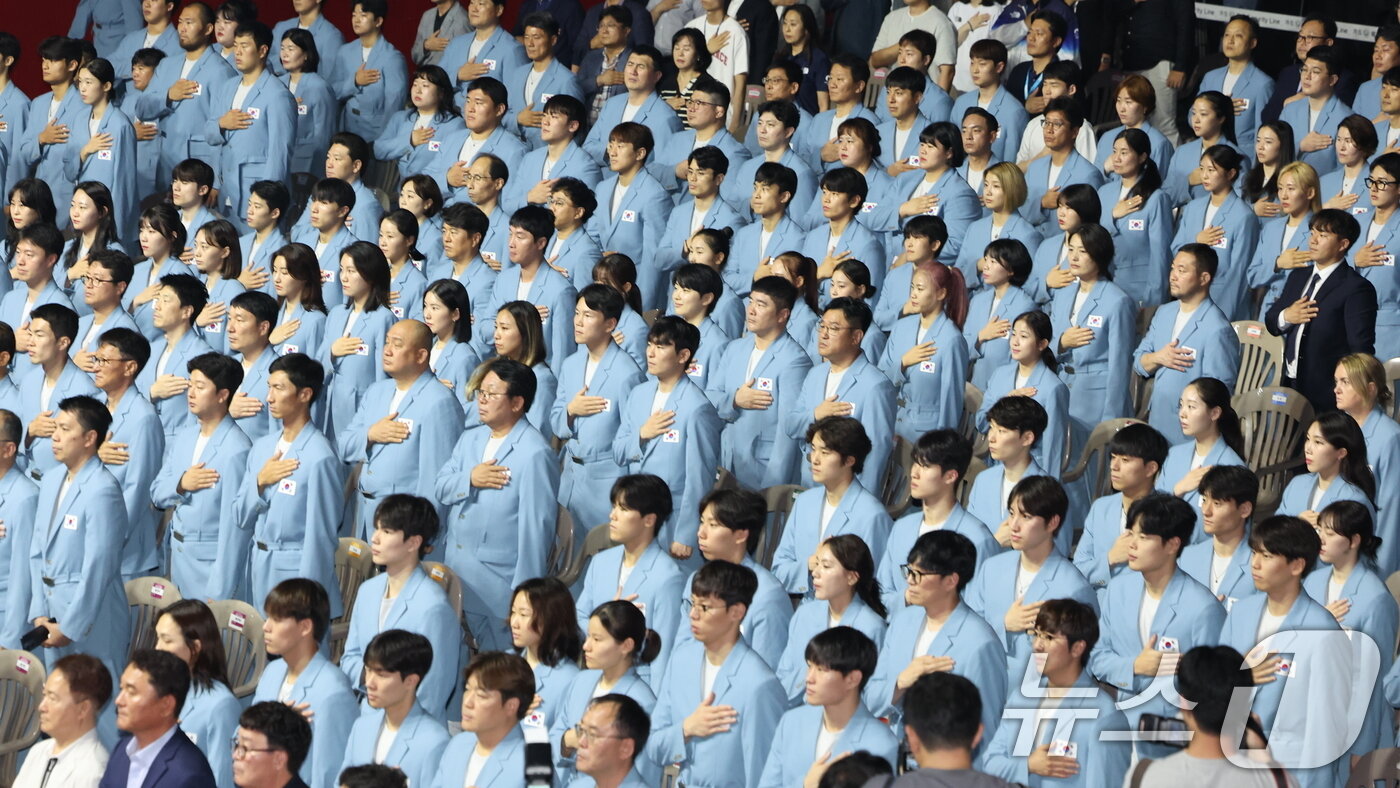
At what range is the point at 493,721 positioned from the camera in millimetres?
6203

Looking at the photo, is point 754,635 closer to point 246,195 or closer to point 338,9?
point 246,195

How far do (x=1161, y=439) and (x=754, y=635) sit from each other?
72.2 inches

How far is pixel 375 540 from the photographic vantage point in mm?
7266

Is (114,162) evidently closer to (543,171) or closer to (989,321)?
(543,171)

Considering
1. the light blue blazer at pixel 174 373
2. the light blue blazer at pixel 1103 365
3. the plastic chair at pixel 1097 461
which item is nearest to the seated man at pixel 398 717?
the light blue blazer at pixel 174 373

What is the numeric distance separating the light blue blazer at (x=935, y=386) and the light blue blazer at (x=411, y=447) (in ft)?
6.74

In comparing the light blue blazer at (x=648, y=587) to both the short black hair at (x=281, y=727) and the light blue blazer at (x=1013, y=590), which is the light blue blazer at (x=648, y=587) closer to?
the light blue blazer at (x=1013, y=590)

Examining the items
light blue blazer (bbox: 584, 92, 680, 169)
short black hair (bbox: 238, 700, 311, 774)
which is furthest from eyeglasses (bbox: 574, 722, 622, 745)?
light blue blazer (bbox: 584, 92, 680, 169)

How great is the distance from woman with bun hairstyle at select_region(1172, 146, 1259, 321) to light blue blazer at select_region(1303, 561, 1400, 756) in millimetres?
3466

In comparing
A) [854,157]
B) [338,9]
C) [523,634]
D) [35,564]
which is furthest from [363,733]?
[338,9]

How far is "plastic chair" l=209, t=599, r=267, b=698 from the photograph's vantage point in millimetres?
7094

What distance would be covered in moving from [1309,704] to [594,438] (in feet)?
11.2

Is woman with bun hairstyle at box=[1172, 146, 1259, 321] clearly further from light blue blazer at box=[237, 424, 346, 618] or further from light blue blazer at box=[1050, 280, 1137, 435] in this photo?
light blue blazer at box=[237, 424, 346, 618]

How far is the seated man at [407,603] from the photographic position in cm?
709
